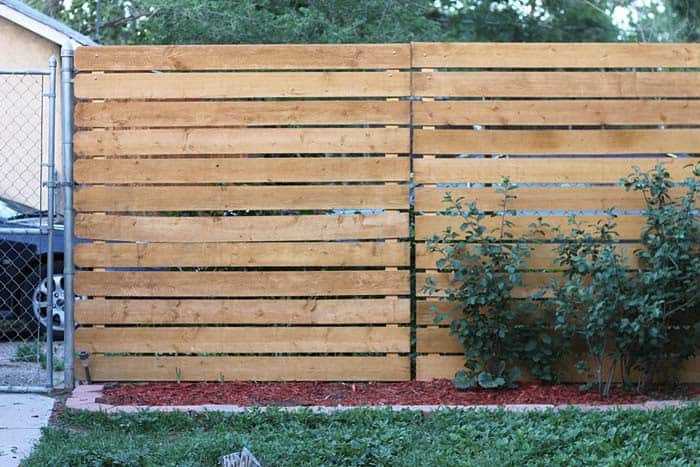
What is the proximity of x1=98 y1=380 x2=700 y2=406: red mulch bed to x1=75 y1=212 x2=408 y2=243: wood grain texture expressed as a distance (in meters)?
0.99

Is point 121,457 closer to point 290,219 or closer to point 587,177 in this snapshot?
point 290,219

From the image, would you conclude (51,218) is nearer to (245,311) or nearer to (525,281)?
(245,311)

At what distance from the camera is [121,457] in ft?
15.7

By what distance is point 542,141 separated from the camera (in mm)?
6531

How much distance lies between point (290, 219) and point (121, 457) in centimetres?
226

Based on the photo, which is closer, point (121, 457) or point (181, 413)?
point (121, 457)

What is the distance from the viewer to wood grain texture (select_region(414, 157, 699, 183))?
257 inches

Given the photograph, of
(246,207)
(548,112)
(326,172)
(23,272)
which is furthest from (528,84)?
(23,272)

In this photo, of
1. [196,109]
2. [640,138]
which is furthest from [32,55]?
[640,138]

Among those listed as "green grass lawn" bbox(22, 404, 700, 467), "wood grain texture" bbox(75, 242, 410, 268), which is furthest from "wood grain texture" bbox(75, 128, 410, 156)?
"green grass lawn" bbox(22, 404, 700, 467)

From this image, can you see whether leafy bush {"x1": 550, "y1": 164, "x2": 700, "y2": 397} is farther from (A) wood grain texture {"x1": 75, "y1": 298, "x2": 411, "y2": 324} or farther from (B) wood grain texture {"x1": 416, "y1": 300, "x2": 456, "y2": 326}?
(A) wood grain texture {"x1": 75, "y1": 298, "x2": 411, "y2": 324}

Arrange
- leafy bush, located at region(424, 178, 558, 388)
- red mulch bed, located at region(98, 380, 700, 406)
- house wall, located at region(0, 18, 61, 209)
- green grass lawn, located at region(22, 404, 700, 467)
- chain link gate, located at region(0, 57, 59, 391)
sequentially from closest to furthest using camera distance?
green grass lawn, located at region(22, 404, 700, 467)
red mulch bed, located at region(98, 380, 700, 406)
leafy bush, located at region(424, 178, 558, 388)
chain link gate, located at region(0, 57, 59, 391)
house wall, located at region(0, 18, 61, 209)

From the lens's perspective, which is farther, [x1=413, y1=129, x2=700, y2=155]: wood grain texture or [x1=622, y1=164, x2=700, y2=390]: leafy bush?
[x1=413, y1=129, x2=700, y2=155]: wood grain texture

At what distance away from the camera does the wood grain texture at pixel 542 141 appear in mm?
6527
